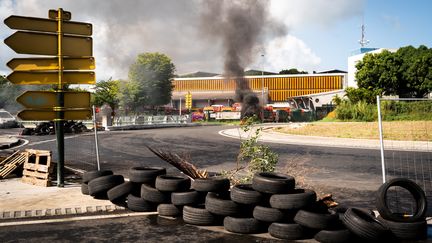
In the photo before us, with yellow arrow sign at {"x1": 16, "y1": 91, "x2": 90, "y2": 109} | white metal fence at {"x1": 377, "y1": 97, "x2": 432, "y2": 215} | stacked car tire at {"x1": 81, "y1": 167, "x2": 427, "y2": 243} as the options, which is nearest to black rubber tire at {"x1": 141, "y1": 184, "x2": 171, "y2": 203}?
stacked car tire at {"x1": 81, "y1": 167, "x2": 427, "y2": 243}

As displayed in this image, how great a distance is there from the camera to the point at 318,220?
5.92 metres

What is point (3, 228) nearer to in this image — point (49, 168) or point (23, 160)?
point (49, 168)

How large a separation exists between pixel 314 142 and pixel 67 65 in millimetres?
16687

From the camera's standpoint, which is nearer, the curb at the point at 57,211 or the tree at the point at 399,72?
the curb at the point at 57,211

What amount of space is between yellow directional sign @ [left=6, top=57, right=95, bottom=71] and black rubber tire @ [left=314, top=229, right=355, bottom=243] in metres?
7.44

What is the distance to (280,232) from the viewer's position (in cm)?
610

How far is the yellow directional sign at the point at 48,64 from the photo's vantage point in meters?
9.97

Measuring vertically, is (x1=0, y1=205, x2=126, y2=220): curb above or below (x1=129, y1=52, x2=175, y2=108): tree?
below

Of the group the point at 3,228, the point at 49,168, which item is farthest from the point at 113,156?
the point at 3,228

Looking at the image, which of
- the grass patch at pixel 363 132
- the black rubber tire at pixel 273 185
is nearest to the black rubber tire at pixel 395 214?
the black rubber tire at pixel 273 185

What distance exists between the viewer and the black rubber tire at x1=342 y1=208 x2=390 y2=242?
226 inches

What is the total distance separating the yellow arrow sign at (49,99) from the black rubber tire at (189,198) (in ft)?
16.2

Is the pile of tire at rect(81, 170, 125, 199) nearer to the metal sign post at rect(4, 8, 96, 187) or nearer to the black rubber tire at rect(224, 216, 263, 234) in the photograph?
the metal sign post at rect(4, 8, 96, 187)

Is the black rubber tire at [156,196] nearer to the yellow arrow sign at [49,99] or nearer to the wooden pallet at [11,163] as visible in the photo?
the yellow arrow sign at [49,99]
